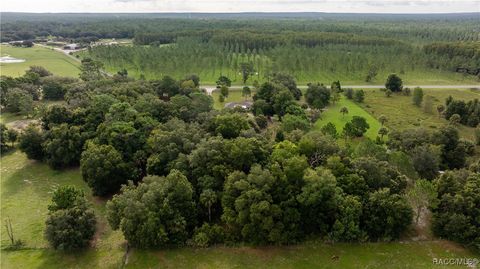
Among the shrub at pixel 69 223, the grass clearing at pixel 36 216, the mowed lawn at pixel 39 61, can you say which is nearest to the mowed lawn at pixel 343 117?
the grass clearing at pixel 36 216

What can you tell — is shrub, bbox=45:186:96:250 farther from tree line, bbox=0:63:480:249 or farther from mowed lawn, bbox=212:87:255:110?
mowed lawn, bbox=212:87:255:110

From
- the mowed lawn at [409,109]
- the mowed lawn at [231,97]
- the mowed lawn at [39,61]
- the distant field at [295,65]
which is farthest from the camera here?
the mowed lawn at [39,61]

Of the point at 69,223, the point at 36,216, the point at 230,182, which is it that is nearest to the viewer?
the point at 69,223

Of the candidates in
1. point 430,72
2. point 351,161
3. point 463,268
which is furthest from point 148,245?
point 430,72

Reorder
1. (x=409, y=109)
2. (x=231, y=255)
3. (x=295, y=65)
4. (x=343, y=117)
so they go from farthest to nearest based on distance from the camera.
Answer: (x=295, y=65), (x=409, y=109), (x=343, y=117), (x=231, y=255)

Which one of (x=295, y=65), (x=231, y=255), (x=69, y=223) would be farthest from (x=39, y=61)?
(x=231, y=255)

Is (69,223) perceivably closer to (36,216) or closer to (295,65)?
(36,216)

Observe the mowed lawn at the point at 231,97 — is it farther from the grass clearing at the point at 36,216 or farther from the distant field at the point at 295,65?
the grass clearing at the point at 36,216
